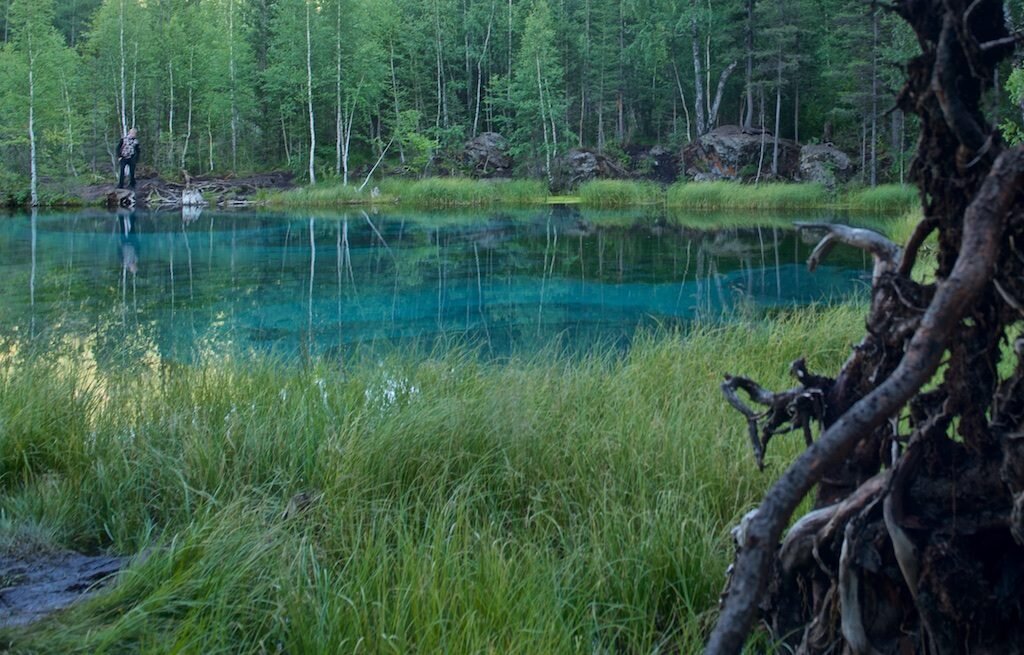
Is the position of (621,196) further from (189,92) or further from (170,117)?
(189,92)

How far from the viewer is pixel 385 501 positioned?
3.17 m

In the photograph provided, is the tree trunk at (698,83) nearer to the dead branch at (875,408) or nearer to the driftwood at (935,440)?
the driftwood at (935,440)

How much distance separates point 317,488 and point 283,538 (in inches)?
25.1

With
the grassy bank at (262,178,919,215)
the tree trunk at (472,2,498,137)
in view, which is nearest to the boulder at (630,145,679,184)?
the grassy bank at (262,178,919,215)

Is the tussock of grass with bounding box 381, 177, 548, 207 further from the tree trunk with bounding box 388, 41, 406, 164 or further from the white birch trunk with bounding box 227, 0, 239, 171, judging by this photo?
the white birch trunk with bounding box 227, 0, 239, 171

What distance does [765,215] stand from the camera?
80.7ft

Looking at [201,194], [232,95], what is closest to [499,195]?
[201,194]

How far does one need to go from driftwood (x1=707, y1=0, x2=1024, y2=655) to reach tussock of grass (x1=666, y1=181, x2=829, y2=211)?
25.6 m

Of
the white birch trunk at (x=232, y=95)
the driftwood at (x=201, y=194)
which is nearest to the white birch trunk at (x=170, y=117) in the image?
the white birch trunk at (x=232, y=95)

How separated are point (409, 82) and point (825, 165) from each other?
18739 millimetres

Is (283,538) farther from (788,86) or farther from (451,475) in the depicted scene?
(788,86)

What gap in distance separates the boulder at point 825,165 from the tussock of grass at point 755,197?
2383 mm

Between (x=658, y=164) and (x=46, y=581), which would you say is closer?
(x=46, y=581)

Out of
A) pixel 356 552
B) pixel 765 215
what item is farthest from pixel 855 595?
pixel 765 215
